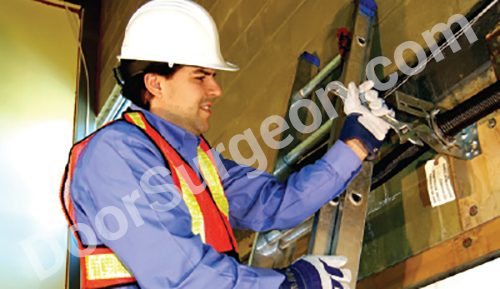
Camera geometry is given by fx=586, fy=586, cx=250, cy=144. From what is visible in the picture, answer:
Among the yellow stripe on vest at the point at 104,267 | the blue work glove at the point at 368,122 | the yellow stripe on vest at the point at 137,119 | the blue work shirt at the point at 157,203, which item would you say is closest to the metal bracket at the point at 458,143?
the blue work glove at the point at 368,122

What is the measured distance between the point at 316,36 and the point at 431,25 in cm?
66

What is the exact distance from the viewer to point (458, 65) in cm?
185

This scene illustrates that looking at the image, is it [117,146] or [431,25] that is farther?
[431,25]

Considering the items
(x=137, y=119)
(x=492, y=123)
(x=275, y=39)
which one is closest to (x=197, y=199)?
(x=137, y=119)

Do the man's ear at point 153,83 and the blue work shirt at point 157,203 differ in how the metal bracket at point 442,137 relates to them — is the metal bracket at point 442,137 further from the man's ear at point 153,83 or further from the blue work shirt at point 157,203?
the man's ear at point 153,83

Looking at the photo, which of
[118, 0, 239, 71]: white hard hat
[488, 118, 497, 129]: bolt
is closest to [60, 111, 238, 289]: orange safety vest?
[118, 0, 239, 71]: white hard hat

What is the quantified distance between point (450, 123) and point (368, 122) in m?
0.23

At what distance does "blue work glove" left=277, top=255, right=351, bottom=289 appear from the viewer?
5.01ft

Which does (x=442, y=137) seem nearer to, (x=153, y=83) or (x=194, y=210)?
(x=194, y=210)

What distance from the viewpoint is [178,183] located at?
64.4 inches

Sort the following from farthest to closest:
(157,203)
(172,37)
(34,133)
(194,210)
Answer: (34,133) < (172,37) < (194,210) < (157,203)

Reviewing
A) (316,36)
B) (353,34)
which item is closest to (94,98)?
(316,36)

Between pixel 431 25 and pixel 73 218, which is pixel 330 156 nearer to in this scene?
pixel 431 25

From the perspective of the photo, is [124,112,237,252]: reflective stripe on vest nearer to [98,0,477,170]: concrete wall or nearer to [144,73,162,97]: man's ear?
[144,73,162,97]: man's ear
